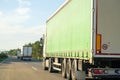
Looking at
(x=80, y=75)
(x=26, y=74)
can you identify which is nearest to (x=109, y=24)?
(x=80, y=75)

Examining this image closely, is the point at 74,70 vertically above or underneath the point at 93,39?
underneath

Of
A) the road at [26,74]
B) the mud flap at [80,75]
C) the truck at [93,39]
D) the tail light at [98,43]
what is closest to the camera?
the tail light at [98,43]

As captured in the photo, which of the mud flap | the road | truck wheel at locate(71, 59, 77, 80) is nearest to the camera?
the mud flap

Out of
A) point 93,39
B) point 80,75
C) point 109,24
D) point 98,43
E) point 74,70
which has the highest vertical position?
point 109,24

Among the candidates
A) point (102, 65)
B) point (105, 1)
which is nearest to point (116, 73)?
point (102, 65)

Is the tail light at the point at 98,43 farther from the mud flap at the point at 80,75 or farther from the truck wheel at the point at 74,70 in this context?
the truck wheel at the point at 74,70

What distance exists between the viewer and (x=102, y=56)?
16.0 metres

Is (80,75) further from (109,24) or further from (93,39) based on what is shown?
(109,24)

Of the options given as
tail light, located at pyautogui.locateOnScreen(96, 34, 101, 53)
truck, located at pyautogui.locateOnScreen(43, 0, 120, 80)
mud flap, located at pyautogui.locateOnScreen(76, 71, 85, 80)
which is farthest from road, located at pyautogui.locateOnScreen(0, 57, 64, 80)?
tail light, located at pyautogui.locateOnScreen(96, 34, 101, 53)

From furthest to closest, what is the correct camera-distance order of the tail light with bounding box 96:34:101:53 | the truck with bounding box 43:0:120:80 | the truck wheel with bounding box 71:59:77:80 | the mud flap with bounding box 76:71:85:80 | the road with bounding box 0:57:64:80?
1. the road with bounding box 0:57:64:80
2. the truck wheel with bounding box 71:59:77:80
3. the mud flap with bounding box 76:71:85:80
4. the truck with bounding box 43:0:120:80
5. the tail light with bounding box 96:34:101:53

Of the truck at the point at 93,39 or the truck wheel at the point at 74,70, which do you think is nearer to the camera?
the truck at the point at 93,39

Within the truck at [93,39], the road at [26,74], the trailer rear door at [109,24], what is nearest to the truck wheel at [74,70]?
the truck at [93,39]

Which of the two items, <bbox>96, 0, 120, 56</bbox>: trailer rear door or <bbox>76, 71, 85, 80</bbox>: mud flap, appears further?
<bbox>76, 71, 85, 80</bbox>: mud flap

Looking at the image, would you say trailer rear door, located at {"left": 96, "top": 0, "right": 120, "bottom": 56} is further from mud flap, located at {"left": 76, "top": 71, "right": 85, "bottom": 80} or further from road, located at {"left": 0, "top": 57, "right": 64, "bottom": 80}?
road, located at {"left": 0, "top": 57, "right": 64, "bottom": 80}
